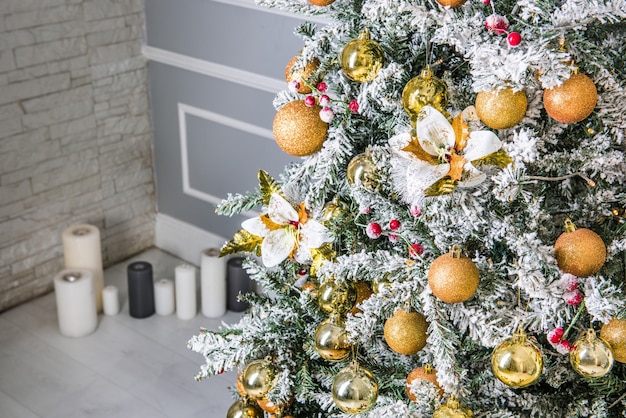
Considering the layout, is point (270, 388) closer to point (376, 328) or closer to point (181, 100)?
point (376, 328)

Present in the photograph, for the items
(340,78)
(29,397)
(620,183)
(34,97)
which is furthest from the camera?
(34,97)

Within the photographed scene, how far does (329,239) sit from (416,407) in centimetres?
29

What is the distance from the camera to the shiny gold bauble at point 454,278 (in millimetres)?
984

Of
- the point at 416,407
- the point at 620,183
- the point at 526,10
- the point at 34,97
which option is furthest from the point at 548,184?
the point at 34,97

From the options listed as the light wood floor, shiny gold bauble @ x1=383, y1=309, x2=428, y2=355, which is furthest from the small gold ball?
the light wood floor

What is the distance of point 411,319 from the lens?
1101 millimetres

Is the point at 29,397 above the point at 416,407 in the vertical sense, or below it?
below

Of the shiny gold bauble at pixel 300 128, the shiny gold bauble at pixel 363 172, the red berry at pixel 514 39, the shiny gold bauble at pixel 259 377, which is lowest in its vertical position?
the shiny gold bauble at pixel 259 377

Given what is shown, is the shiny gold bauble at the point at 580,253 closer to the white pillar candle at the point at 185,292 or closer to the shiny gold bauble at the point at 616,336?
the shiny gold bauble at the point at 616,336

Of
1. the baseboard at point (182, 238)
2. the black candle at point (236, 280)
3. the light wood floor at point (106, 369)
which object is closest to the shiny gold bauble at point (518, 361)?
the light wood floor at point (106, 369)

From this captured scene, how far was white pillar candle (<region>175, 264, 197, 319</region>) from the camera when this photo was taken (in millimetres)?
2258

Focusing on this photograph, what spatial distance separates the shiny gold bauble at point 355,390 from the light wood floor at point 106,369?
0.84m

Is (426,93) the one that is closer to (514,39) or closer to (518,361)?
(514,39)

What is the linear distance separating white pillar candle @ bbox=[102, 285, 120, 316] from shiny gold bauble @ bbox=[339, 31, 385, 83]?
1.48 meters
